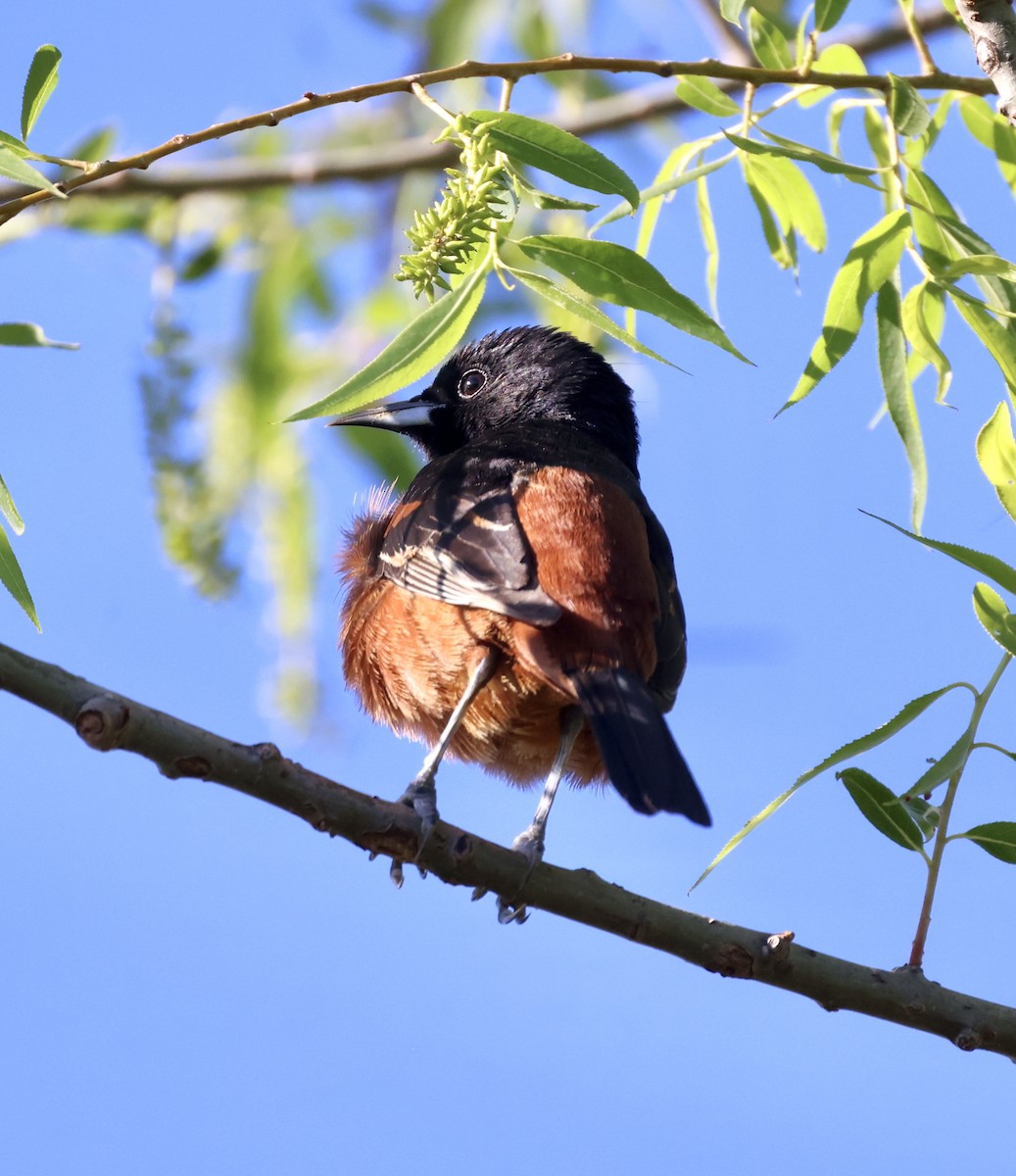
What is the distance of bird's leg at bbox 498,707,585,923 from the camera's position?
2572mm

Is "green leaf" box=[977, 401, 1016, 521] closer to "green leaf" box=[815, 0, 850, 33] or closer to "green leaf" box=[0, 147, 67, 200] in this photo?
"green leaf" box=[815, 0, 850, 33]

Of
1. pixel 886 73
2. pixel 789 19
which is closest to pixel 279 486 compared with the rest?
pixel 886 73

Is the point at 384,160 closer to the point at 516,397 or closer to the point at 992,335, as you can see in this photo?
the point at 516,397

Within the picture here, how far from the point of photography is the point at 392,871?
2.77 metres

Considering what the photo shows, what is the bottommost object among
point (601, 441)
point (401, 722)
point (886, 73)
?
point (401, 722)

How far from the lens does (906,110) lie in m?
2.36

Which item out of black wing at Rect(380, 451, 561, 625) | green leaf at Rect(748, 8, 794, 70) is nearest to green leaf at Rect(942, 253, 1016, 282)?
green leaf at Rect(748, 8, 794, 70)

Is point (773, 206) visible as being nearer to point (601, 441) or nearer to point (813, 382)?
point (813, 382)

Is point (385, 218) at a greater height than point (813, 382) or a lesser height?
greater

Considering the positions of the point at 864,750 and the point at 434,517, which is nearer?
the point at 864,750

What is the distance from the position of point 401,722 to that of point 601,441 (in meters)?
1.20

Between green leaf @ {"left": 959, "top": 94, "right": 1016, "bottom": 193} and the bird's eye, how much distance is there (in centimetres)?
215

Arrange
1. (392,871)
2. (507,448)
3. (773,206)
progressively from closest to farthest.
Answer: (392,871) → (773,206) → (507,448)

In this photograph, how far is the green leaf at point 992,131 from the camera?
2.83 metres
